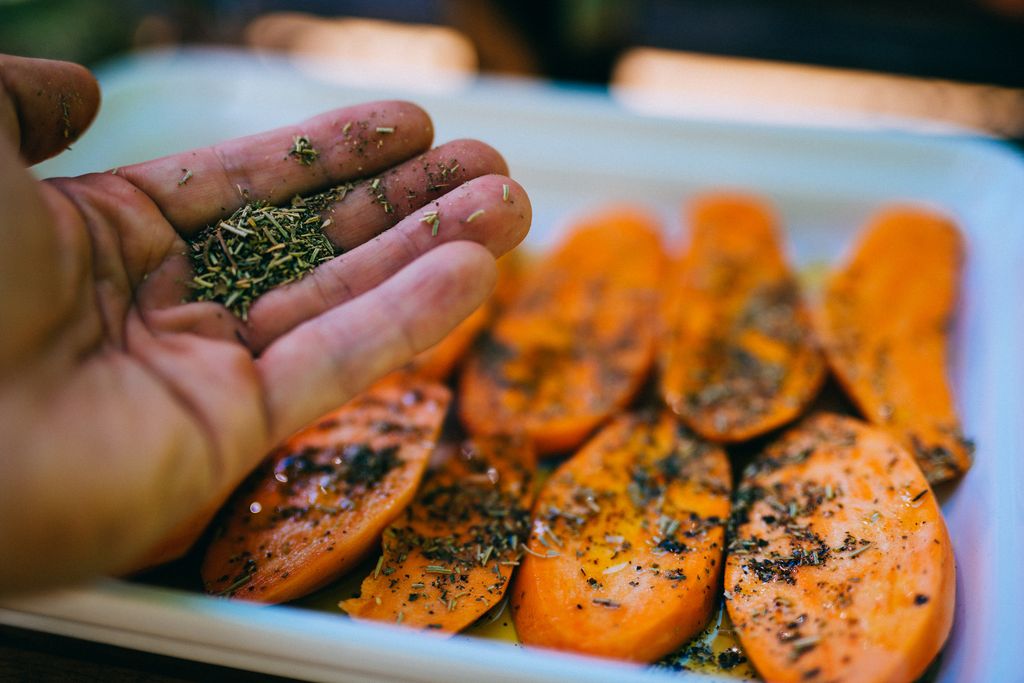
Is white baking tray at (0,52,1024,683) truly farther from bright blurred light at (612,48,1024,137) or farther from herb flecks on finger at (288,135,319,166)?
bright blurred light at (612,48,1024,137)

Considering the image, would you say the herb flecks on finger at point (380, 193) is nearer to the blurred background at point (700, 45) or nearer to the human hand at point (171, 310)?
the human hand at point (171, 310)

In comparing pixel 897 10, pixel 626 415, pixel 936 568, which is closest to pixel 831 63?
pixel 897 10

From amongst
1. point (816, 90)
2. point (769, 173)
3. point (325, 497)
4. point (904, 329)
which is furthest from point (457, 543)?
point (816, 90)

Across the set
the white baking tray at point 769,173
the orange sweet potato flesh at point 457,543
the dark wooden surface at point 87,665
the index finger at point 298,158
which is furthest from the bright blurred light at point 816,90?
the dark wooden surface at point 87,665

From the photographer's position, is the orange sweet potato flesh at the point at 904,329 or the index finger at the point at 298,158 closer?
the index finger at the point at 298,158

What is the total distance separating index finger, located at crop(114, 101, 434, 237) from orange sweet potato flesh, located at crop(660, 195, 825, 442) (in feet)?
1.89

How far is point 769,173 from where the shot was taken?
172cm

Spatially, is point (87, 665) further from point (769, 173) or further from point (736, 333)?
point (769, 173)

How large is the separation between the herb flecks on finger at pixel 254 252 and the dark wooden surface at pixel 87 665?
42cm

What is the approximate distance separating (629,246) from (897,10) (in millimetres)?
2058

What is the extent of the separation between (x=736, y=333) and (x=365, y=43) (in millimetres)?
2464

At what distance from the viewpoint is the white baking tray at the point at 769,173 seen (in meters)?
0.96

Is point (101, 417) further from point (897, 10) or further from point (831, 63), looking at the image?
point (897, 10)

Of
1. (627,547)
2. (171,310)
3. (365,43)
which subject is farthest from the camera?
(365,43)
